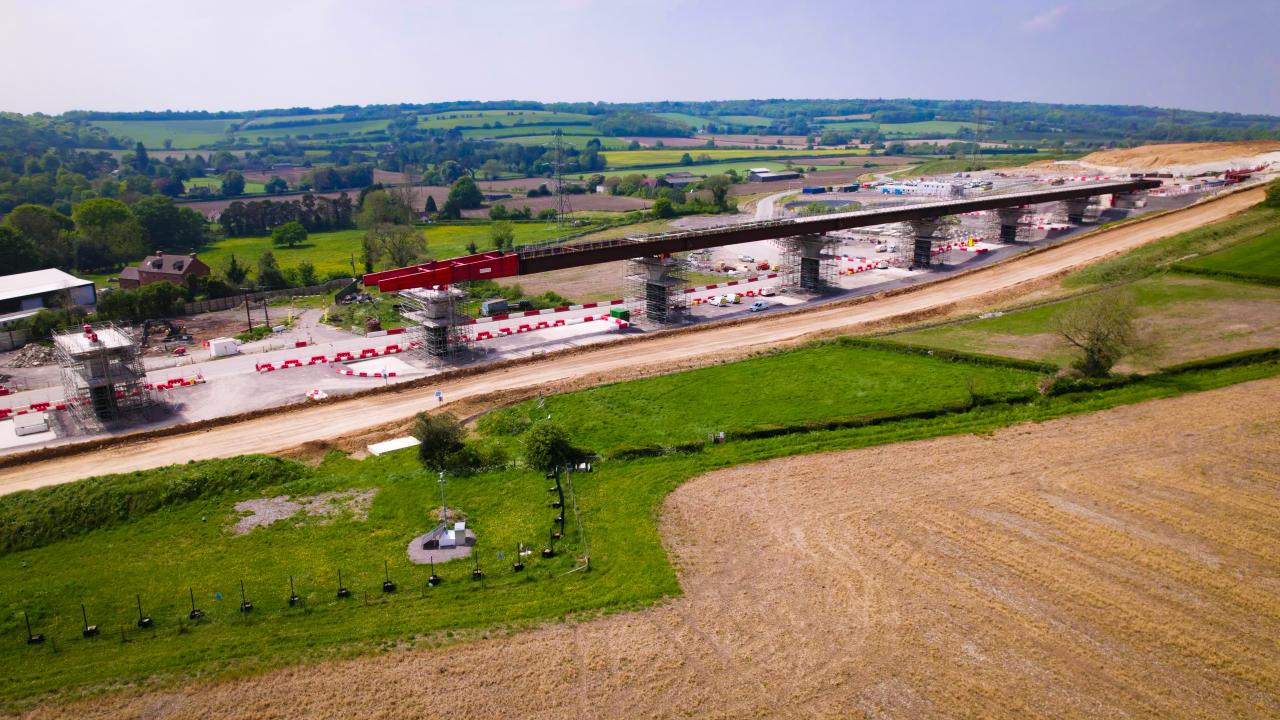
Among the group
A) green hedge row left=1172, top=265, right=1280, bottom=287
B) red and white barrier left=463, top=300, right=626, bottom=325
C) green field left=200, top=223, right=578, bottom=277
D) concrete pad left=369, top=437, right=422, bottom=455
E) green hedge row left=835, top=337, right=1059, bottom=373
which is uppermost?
green field left=200, top=223, right=578, bottom=277

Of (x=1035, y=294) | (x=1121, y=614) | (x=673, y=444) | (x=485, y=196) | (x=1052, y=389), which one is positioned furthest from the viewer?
(x=485, y=196)

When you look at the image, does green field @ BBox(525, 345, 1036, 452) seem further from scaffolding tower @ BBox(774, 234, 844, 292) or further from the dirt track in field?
scaffolding tower @ BBox(774, 234, 844, 292)

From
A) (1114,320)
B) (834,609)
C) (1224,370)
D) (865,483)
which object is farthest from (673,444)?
(1224,370)

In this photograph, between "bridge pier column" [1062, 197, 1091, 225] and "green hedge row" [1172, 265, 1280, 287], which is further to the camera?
"bridge pier column" [1062, 197, 1091, 225]

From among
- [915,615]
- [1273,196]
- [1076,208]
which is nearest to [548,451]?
[915,615]

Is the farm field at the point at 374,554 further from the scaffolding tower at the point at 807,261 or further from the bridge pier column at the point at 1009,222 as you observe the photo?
the bridge pier column at the point at 1009,222

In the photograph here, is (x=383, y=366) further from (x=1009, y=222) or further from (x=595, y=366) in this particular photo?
(x=1009, y=222)

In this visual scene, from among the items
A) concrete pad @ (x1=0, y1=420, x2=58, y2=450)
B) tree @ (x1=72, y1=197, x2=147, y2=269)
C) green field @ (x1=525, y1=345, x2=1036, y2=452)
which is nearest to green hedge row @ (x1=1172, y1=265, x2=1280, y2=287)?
green field @ (x1=525, y1=345, x2=1036, y2=452)

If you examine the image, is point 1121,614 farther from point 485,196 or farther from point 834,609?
point 485,196
